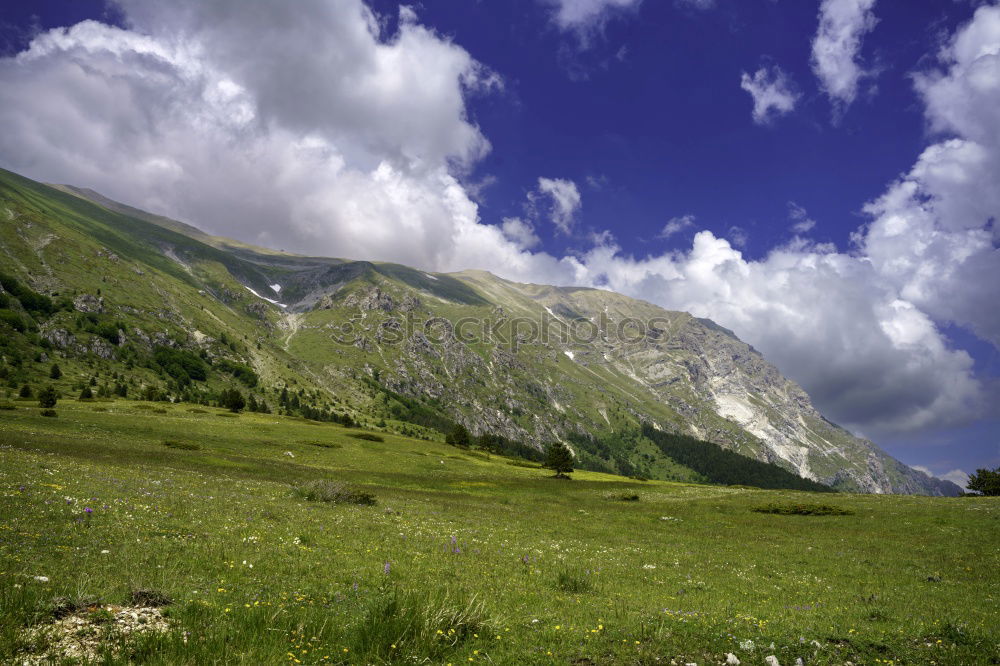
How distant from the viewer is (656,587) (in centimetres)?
1802

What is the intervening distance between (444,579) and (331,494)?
62.8 ft

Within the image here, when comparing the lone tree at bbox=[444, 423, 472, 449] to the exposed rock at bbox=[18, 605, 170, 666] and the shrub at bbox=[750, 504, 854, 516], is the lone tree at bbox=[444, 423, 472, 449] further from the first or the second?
the exposed rock at bbox=[18, 605, 170, 666]

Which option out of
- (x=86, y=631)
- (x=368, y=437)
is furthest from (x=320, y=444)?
(x=86, y=631)

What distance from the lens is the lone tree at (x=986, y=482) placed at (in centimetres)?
7044

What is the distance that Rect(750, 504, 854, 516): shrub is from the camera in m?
46.8

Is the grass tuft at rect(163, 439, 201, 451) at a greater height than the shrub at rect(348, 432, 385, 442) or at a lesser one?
greater

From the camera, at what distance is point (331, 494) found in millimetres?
31625

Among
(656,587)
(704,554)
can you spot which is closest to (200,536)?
(656,587)

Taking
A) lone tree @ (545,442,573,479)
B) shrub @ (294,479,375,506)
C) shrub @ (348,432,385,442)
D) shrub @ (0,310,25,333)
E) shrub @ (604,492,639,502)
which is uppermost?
shrub @ (294,479,375,506)

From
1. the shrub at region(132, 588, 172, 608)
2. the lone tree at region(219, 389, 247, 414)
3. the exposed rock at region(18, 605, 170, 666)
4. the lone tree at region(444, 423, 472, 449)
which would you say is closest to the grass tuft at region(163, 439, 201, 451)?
the shrub at region(132, 588, 172, 608)

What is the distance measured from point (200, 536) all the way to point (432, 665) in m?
12.5

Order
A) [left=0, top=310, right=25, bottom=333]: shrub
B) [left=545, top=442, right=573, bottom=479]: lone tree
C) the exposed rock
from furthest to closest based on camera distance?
[left=0, top=310, right=25, bottom=333]: shrub, [left=545, top=442, right=573, bottom=479]: lone tree, the exposed rock

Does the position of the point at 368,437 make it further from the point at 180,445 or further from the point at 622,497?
the point at 622,497

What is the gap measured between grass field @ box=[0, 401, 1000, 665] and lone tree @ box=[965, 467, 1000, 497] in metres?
45.4
